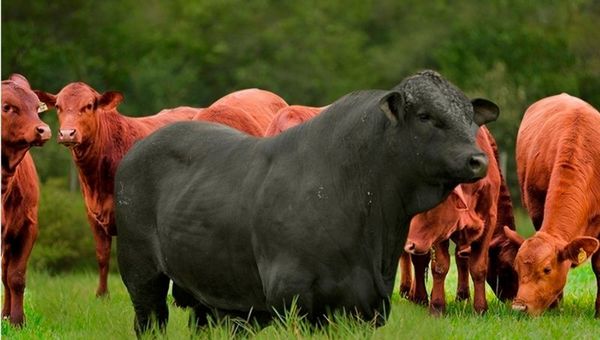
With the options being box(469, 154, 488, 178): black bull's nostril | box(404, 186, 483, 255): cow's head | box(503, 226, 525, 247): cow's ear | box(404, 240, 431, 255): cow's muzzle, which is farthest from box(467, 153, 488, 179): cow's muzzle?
box(503, 226, 525, 247): cow's ear

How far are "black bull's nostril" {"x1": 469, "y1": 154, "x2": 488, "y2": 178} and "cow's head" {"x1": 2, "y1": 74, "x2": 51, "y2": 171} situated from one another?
4.19 meters

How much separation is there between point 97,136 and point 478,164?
6.46 m

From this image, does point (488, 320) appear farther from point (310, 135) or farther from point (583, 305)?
point (310, 135)

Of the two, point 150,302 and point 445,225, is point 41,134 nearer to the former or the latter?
point 150,302

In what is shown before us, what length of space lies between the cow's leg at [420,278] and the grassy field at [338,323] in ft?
0.87

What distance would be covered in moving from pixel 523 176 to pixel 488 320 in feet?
10.8

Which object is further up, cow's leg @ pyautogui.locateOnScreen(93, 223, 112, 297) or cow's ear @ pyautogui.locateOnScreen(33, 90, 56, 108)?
cow's ear @ pyautogui.locateOnScreen(33, 90, 56, 108)

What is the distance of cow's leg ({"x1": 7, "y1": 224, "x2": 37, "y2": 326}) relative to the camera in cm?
1065

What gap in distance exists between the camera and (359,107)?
6984 mm

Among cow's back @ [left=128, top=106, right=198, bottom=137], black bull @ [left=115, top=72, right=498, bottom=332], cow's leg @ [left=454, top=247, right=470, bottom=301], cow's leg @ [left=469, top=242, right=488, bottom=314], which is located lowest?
cow's leg @ [left=454, top=247, right=470, bottom=301]

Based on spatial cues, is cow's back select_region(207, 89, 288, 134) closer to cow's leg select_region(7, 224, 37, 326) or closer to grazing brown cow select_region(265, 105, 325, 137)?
grazing brown cow select_region(265, 105, 325, 137)

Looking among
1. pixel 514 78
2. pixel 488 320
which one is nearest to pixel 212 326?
pixel 488 320

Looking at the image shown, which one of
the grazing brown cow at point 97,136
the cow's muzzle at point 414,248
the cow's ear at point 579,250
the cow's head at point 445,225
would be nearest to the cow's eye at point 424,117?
the cow's head at point 445,225

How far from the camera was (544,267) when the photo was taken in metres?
10.5
